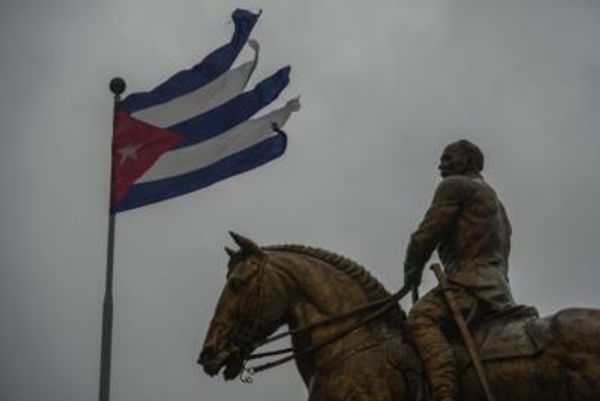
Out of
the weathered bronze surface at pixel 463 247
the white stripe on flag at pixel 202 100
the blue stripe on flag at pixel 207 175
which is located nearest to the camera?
the weathered bronze surface at pixel 463 247

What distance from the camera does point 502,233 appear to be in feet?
51.2

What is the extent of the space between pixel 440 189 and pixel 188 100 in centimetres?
728

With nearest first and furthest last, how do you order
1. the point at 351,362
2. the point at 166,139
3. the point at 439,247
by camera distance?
the point at 351,362 → the point at 439,247 → the point at 166,139

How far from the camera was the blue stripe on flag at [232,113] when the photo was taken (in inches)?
848

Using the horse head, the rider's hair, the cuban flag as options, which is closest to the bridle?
the horse head

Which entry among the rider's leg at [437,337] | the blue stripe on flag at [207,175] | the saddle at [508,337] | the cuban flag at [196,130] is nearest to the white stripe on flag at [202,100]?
the cuban flag at [196,130]

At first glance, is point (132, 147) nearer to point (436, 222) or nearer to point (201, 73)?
point (201, 73)

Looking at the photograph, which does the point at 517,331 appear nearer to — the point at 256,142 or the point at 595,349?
the point at 595,349

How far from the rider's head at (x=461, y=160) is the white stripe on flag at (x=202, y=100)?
6.53 m

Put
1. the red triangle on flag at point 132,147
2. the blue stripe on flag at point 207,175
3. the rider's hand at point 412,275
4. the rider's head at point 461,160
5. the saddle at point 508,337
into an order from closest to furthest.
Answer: the saddle at point 508,337, the rider's hand at point 412,275, the rider's head at point 461,160, the red triangle on flag at point 132,147, the blue stripe on flag at point 207,175

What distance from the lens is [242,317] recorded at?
15219 mm

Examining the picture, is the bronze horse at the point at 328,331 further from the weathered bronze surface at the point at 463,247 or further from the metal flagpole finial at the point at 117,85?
the metal flagpole finial at the point at 117,85

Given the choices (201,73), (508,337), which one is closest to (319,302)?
(508,337)

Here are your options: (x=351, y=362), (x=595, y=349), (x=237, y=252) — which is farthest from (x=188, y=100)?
(x=595, y=349)
